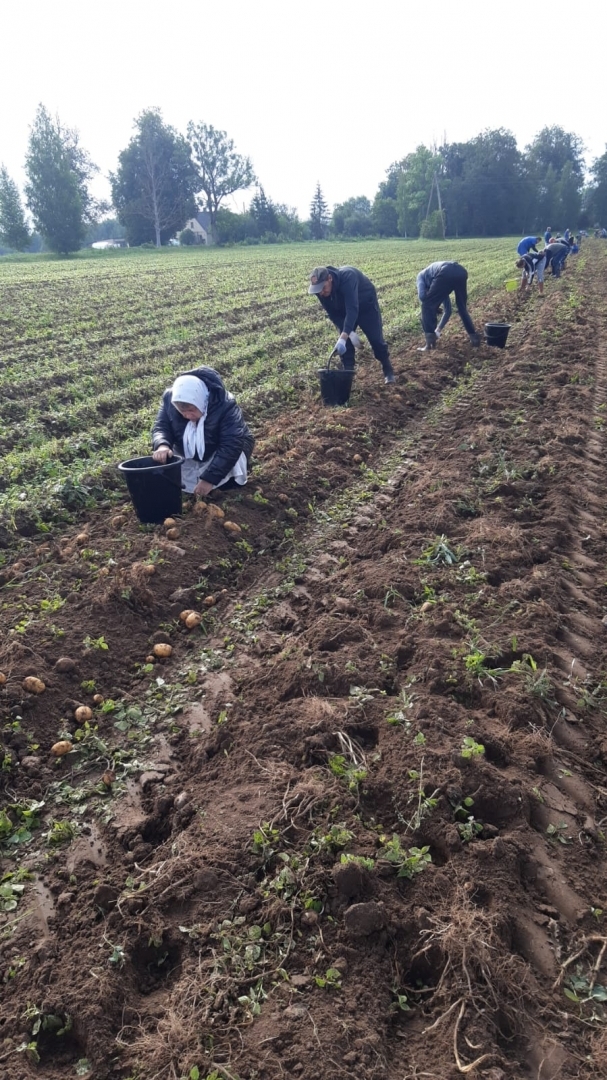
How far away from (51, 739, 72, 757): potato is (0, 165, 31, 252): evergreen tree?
59.5m

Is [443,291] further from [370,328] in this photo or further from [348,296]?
[348,296]

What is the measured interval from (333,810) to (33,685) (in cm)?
169

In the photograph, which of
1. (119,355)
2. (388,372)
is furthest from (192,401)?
(119,355)

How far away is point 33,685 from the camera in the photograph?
3.21 metres

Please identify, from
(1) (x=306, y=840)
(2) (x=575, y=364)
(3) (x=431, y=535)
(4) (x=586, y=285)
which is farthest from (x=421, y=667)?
(4) (x=586, y=285)

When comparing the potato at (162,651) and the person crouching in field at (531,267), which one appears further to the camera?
the person crouching in field at (531,267)

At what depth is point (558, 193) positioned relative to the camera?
69.4 meters

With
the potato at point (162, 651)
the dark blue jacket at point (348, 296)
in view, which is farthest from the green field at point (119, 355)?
the potato at point (162, 651)

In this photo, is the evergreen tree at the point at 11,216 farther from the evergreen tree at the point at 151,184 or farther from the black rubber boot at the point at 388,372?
the black rubber boot at the point at 388,372

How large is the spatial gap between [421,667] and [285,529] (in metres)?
2.02

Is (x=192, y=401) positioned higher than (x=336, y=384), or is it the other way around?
(x=192, y=401)

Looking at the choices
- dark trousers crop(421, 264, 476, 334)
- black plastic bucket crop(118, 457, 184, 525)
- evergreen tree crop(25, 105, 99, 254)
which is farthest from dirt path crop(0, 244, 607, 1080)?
evergreen tree crop(25, 105, 99, 254)

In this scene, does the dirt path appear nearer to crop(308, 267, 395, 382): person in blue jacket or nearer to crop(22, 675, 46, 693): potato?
crop(22, 675, 46, 693): potato

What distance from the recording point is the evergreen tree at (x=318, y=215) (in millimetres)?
73812
